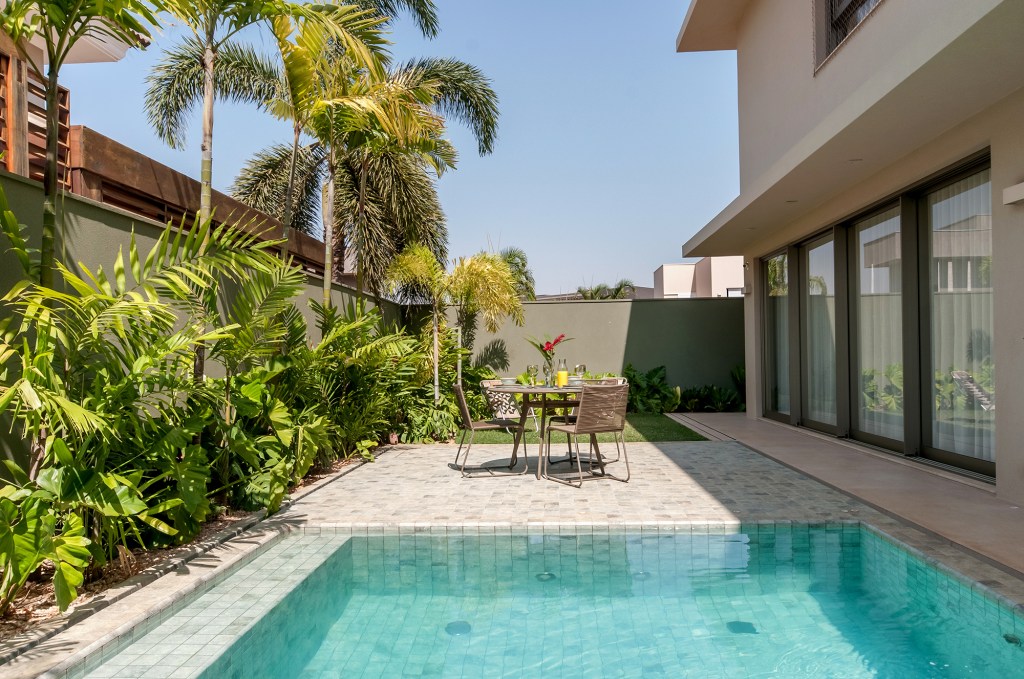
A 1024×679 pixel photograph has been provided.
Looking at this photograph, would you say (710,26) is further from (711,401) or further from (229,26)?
(229,26)

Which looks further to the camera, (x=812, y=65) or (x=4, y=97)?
(x=812, y=65)

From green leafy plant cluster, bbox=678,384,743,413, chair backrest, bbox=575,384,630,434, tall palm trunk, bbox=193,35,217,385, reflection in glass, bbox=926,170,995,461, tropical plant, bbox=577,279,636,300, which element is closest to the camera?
tall palm trunk, bbox=193,35,217,385

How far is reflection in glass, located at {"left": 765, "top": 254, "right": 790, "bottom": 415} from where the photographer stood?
401 inches

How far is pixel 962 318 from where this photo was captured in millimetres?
5832

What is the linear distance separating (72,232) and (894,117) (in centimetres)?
564

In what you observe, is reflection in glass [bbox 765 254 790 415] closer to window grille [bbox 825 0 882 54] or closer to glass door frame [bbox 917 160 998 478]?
window grille [bbox 825 0 882 54]

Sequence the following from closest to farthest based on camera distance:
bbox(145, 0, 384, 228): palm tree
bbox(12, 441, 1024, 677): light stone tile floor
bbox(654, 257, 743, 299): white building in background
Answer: bbox(12, 441, 1024, 677): light stone tile floor, bbox(145, 0, 384, 228): palm tree, bbox(654, 257, 743, 299): white building in background

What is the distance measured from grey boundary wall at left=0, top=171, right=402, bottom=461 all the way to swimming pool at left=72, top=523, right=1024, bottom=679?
1669 millimetres

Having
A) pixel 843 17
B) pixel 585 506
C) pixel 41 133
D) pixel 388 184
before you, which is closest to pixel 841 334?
pixel 843 17

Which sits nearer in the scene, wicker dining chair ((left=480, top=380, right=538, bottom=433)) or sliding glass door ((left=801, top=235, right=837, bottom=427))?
sliding glass door ((left=801, top=235, right=837, bottom=427))

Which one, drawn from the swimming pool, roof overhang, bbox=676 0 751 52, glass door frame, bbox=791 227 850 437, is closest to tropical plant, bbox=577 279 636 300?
roof overhang, bbox=676 0 751 52

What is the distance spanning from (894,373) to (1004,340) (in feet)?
6.23

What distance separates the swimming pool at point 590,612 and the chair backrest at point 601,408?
1424 mm

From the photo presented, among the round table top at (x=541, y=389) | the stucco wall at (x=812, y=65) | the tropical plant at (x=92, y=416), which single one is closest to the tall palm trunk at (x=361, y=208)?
the round table top at (x=541, y=389)
